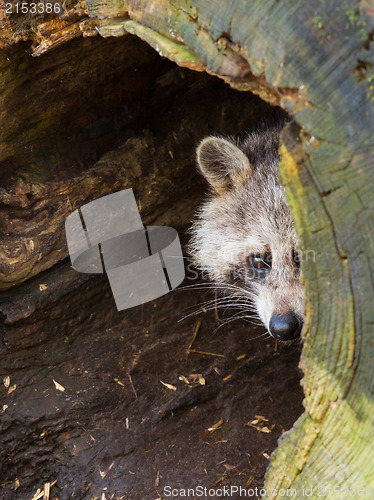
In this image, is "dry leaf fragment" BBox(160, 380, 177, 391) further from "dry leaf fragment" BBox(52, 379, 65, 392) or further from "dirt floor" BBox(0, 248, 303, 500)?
"dry leaf fragment" BBox(52, 379, 65, 392)

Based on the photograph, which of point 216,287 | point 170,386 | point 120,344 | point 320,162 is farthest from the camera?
point 216,287

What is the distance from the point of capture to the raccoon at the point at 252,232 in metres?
3.18

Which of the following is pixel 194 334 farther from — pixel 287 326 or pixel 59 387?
pixel 287 326

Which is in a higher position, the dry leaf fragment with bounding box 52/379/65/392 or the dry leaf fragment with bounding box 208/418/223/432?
the dry leaf fragment with bounding box 208/418/223/432

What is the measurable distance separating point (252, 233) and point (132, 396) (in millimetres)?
1392

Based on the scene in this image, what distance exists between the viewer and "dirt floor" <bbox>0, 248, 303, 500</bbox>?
331 cm

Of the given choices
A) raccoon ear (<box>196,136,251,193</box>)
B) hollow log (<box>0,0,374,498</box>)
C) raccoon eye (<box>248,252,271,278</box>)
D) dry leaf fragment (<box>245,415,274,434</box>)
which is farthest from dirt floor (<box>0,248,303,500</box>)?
hollow log (<box>0,0,374,498</box>)

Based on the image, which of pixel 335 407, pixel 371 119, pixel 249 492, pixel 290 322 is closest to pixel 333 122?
pixel 371 119

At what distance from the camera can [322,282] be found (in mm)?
1766

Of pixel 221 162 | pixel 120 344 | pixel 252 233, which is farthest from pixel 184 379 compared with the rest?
pixel 221 162

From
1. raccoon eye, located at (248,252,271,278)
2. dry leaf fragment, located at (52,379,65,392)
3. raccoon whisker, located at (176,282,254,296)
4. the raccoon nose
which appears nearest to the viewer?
the raccoon nose

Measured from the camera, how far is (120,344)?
399 centimetres

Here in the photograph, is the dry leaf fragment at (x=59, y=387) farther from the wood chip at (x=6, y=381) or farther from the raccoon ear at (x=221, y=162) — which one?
the raccoon ear at (x=221, y=162)

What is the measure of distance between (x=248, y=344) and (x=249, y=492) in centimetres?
116
